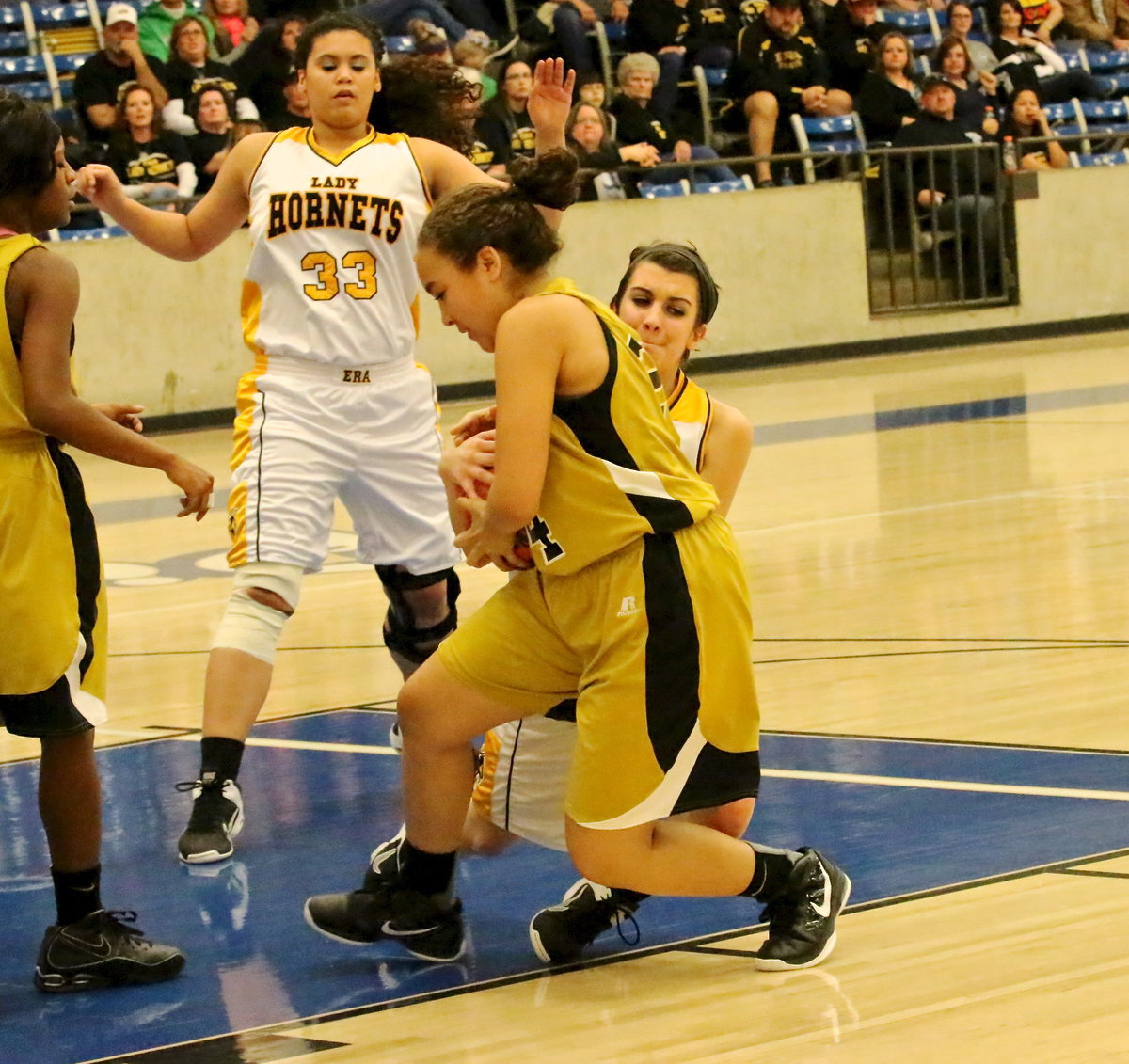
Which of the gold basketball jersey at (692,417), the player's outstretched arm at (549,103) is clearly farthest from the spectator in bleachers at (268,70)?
the gold basketball jersey at (692,417)

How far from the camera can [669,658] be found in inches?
129

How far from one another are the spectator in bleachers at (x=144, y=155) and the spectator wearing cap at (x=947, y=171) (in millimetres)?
6218

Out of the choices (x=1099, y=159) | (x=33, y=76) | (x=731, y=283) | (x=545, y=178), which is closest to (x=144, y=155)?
(x=33, y=76)

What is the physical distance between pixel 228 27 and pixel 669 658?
12977 millimetres

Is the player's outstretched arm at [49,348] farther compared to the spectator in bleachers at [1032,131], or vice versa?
the spectator in bleachers at [1032,131]

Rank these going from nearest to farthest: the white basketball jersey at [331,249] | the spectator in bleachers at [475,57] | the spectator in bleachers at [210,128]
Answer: the white basketball jersey at [331,249]
the spectator in bleachers at [210,128]
the spectator in bleachers at [475,57]

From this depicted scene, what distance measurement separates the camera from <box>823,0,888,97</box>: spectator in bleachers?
1781 centimetres

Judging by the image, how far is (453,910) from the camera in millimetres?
3494

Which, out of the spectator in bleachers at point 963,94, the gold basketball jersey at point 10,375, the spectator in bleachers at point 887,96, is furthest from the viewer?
the spectator in bleachers at point 963,94

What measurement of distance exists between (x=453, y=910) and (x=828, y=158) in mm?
14218

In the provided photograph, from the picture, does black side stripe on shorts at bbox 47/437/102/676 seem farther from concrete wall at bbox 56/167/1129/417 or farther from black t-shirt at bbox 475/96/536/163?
black t-shirt at bbox 475/96/536/163

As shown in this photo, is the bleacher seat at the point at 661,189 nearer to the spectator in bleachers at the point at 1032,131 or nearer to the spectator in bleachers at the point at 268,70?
the spectator in bleachers at the point at 268,70

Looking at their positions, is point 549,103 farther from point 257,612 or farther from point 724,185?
point 724,185

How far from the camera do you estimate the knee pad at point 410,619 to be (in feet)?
16.8
